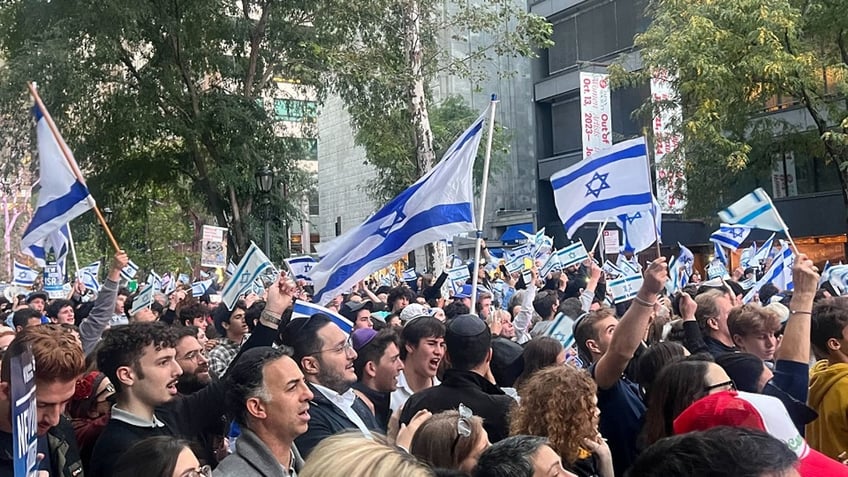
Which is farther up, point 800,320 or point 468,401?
point 800,320

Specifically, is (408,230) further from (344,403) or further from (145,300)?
(145,300)

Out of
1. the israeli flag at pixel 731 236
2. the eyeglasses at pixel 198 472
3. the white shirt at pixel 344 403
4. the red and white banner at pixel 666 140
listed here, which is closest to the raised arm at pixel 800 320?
the white shirt at pixel 344 403

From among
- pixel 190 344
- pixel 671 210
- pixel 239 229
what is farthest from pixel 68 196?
pixel 671 210

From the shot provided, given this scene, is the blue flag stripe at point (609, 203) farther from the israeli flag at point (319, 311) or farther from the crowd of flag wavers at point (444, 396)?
the israeli flag at point (319, 311)

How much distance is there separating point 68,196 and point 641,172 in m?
5.44

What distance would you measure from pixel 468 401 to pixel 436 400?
17 cm

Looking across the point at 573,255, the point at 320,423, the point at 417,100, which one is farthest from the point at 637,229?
the point at 417,100

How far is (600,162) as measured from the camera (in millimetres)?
8148

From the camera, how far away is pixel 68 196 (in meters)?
8.72

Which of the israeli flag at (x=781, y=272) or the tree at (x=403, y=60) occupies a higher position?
the tree at (x=403, y=60)

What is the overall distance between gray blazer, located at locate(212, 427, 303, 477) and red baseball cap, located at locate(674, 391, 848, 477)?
170 centimetres

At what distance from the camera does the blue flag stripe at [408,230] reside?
812 cm

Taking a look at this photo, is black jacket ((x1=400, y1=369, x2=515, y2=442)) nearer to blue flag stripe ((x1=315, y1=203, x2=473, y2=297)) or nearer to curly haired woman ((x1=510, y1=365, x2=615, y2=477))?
curly haired woman ((x1=510, y1=365, x2=615, y2=477))

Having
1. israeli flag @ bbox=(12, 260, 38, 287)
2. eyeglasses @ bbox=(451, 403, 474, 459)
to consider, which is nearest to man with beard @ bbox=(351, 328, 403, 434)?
eyeglasses @ bbox=(451, 403, 474, 459)
